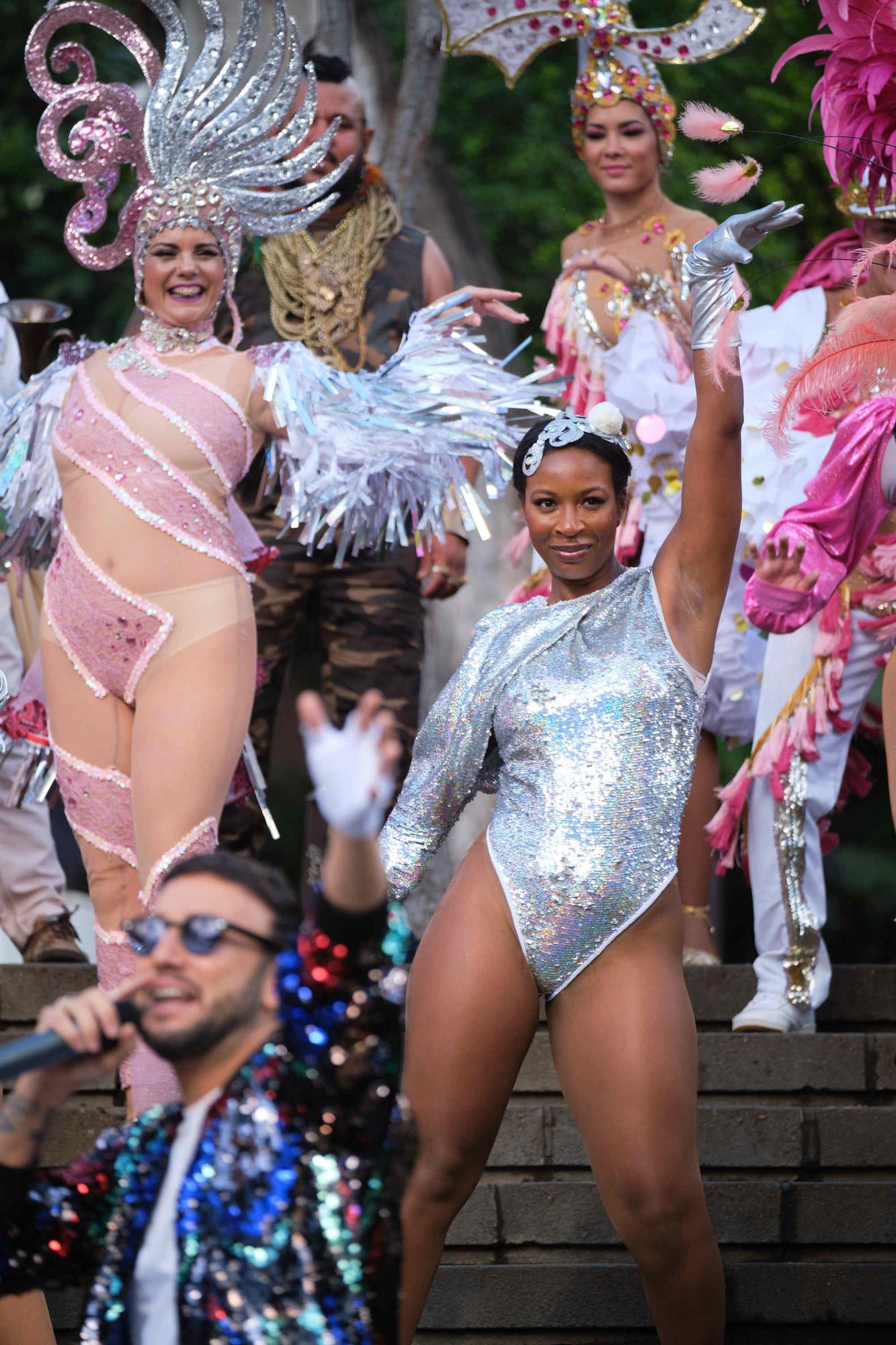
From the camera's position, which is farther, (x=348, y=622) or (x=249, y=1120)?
(x=348, y=622)

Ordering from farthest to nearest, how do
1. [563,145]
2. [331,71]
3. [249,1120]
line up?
[563,145]
[331,71]
[249,1120]

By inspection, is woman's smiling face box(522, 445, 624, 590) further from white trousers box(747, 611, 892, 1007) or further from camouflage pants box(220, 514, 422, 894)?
camouflage pants box(220, 514, 422, 894)

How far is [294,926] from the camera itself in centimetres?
281

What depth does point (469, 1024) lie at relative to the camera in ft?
12.0

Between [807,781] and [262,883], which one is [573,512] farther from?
[807,781]

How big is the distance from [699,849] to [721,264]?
2632 mm

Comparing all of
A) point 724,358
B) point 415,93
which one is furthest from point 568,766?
point 415,93

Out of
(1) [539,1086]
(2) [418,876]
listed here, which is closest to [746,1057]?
(1) [539,1086]

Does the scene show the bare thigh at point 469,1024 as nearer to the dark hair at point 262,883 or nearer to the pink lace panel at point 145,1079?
the pink lace panel at point 145,1079

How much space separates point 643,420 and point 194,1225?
383 centimetres

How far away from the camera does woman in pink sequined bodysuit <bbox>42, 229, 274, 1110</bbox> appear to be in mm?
4531

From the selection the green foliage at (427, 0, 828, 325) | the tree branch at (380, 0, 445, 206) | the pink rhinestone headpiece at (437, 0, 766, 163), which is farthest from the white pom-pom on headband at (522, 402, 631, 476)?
the green foliage at (427, 0, 828, 325)

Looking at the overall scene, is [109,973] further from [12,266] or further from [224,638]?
[12,266]

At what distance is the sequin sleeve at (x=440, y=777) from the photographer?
3912mm
